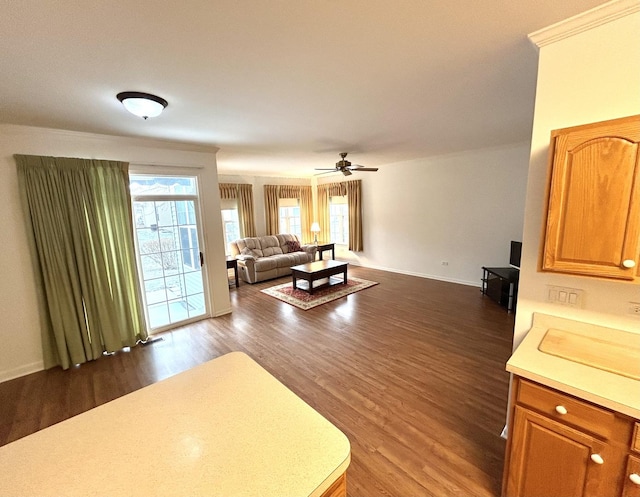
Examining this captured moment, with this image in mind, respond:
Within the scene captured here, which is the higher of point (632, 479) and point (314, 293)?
point (632, 479)

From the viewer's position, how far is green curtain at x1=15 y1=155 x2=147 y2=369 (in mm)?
2748

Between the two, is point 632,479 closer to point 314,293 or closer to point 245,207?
point 314,293

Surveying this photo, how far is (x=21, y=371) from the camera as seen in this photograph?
2.82m

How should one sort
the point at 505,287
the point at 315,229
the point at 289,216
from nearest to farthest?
1. the point at 505,287
2. the point at 315,229
3. the point at 289,216

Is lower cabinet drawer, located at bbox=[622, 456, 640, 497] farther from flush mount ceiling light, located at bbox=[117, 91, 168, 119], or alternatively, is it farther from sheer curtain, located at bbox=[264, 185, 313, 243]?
sheer curtain, located at bbox=[264, 185, 313, 243]

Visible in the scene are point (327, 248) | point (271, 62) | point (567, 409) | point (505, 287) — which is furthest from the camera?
point (327, 248)

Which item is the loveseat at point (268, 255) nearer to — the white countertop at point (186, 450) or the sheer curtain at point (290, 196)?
the sheer curtain at point (290, 196)

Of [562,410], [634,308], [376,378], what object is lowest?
[376,378]

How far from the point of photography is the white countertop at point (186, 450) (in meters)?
0.73

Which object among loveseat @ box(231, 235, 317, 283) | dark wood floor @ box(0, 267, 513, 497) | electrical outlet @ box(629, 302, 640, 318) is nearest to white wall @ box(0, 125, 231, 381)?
dark wood floor @ box(0, 267, 513, 497)

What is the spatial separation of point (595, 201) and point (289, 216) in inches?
279

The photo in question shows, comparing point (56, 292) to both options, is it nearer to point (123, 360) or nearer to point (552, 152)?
point (123, 360)

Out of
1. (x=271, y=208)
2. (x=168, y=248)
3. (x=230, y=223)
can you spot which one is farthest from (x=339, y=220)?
(x=168, y=248)

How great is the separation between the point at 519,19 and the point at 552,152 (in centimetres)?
72
